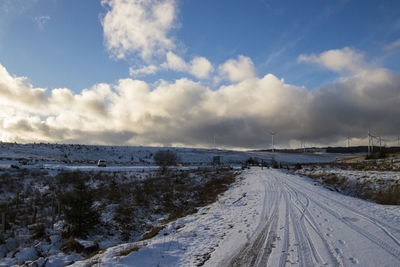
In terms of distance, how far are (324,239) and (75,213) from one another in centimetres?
1351

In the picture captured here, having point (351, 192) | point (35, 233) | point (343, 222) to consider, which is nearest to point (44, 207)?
point (35, 233)

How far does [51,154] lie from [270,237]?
83455 mm

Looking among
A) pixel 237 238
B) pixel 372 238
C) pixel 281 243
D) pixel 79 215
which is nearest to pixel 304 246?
pixel 281 243

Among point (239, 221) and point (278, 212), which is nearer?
point (239, 221)

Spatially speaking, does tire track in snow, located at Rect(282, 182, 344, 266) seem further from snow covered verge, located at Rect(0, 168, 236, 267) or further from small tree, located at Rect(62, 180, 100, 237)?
small tree, located at Rect(62, 180, 100, 237)

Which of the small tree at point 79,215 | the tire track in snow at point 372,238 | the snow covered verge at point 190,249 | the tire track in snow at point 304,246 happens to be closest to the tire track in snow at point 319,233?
the tire track in snow at point 304,246

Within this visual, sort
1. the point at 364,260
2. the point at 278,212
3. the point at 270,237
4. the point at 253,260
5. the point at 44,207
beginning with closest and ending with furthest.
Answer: the point at 364,260 → the point at 253,260 → the point at 270,237 → the point at 278,212 → the point at 44,207

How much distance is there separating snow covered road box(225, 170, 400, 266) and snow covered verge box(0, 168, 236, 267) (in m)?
6.48

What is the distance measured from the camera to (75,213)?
1398 centimetres

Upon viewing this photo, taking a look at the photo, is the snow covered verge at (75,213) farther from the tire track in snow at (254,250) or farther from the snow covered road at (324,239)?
the snow covered road at (324,239)

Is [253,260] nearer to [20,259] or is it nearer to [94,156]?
[20,259]

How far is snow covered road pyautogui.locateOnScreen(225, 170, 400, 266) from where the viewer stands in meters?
6.21

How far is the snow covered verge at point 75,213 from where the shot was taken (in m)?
11.3

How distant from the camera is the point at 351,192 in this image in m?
23.0
